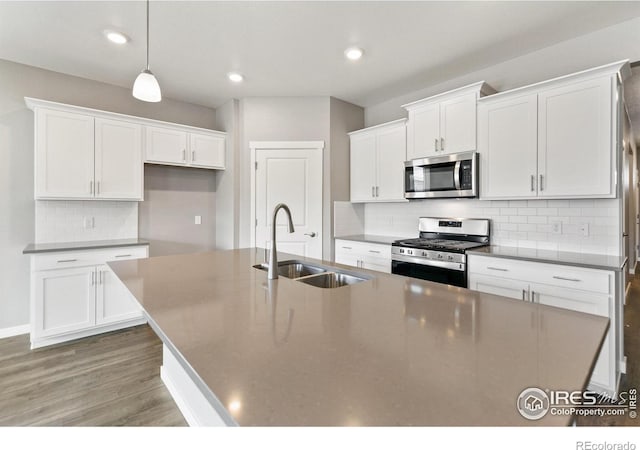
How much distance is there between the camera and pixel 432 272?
2.94m

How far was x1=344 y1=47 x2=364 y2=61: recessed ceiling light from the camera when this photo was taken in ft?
9.40

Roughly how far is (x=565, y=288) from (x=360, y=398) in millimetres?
2270

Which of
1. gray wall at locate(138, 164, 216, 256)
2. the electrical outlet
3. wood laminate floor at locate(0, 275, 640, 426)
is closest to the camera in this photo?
wood laminate floor at locate(0, 275, 640, 426)

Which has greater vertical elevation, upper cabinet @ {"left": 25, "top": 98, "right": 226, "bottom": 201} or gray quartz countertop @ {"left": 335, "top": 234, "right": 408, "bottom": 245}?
upper cabinet @ {"left": 25, "top": 98, "right": 226, "bottom": 201}

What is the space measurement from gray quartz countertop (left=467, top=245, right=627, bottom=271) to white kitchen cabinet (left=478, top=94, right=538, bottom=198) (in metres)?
0.49

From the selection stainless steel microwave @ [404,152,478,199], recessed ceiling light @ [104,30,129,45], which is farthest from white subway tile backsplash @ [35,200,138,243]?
stainless steel microwave @ [404,152,478,199]

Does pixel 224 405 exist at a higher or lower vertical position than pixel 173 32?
lower

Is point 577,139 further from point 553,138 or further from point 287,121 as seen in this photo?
point 287,121

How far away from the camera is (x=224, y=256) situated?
2291 millimetres

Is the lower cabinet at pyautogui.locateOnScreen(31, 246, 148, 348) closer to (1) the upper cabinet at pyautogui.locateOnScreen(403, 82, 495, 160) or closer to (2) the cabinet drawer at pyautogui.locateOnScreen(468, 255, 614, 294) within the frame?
(2) the cabinet drawer at pyautogui.locateOnScreen(468, 255, 614, 294)

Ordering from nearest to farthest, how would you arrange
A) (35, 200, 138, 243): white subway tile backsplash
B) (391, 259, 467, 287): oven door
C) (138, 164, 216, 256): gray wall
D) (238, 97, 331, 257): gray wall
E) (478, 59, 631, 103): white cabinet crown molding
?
1. (478, 59, 631, 103): white cabinet crown molding
2. (391, 259, 467, 287): oven door
3. (35, 200, 138, 243): white subway tile backsplash
4. (138, 164, 216, 256): gray wall
5. (238, 97, 331, 257): gray wall

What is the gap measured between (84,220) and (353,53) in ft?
10.7
